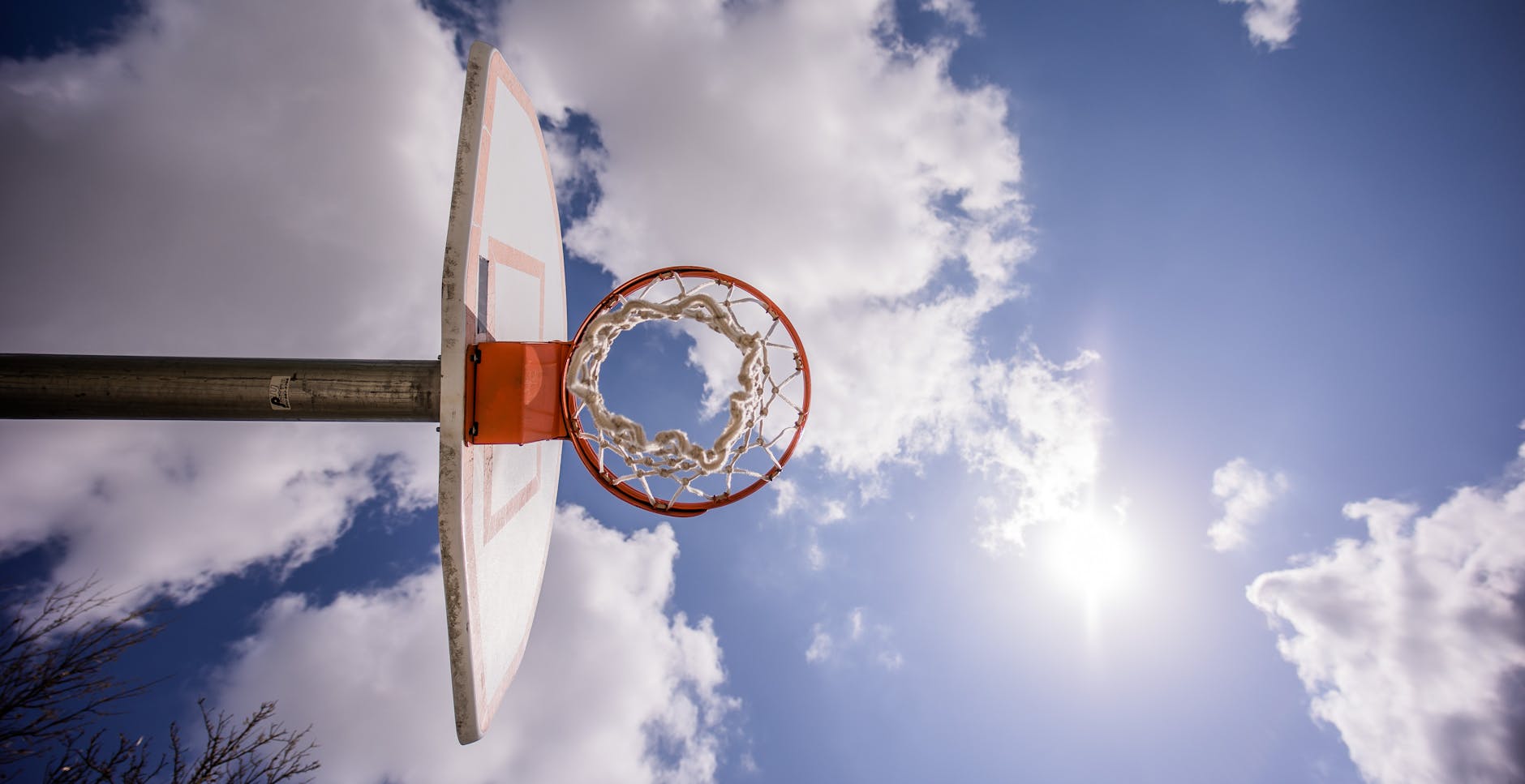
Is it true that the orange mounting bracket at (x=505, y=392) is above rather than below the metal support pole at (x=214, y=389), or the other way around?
below

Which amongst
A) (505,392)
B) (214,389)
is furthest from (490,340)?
(214,389)

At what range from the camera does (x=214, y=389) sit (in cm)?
276

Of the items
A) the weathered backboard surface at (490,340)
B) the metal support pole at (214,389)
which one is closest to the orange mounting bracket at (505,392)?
the weathered backboard surface at (490,340)

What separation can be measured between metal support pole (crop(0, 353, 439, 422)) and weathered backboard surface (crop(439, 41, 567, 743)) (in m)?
0.58

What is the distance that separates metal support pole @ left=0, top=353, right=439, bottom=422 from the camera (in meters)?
2.75

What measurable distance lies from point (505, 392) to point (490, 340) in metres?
0.36

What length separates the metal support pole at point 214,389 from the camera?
2.75 m

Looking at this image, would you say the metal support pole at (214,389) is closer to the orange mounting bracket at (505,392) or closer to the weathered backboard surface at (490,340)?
the orange mounting bracket at (505,392)

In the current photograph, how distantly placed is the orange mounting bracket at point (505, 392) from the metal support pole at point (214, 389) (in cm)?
48

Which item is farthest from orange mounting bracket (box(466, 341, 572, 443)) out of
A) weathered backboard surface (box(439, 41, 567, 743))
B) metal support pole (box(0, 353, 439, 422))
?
metal support pole (box(0, 353, 439, 422))

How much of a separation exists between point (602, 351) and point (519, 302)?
593 millimetres

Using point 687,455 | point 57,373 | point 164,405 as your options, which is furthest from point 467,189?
point 57,373

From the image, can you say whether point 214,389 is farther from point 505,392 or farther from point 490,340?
point 505,392

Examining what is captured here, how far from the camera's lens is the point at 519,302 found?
3105mm
